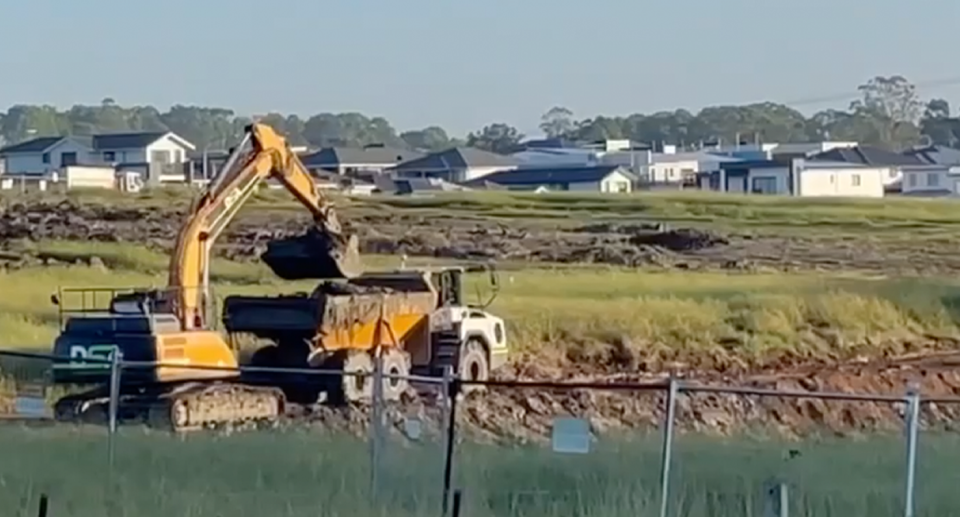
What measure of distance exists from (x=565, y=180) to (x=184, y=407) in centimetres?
11619

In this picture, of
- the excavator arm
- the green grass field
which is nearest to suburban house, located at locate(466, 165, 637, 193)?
the green grass field

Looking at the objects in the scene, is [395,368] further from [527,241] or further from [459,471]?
[527,241]

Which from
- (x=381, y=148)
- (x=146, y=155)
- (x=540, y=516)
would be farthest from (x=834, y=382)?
(x=381, y=148)

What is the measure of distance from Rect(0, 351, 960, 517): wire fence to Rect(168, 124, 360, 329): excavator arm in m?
4.65

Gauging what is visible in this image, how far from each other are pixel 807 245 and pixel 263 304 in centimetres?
4168

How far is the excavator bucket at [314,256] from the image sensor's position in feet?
95.8

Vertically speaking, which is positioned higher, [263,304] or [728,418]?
[263,304]

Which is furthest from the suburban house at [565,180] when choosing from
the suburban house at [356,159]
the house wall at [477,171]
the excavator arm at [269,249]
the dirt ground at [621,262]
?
the excavator arm at [269,249]

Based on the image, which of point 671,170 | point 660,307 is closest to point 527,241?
point 660,307

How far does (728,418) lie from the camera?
→ 1190 inches

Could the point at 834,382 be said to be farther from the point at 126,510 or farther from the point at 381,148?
the point at 381,148

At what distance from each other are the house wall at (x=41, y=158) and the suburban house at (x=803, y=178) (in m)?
47.0

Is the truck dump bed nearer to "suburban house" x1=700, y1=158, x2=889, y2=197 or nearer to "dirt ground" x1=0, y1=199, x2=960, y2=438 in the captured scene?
"dirt ground" x1=0, y1=199, x2=960, y2=438

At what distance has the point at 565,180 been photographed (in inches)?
5531
